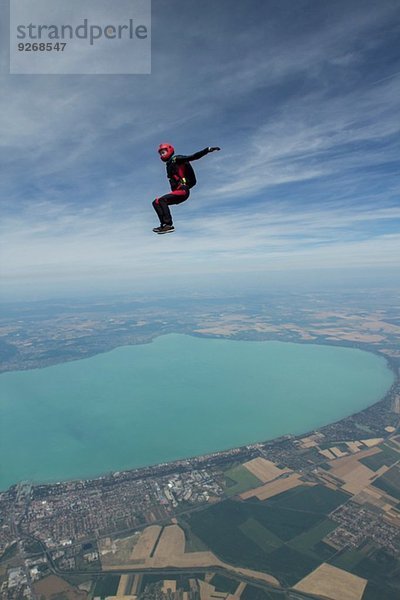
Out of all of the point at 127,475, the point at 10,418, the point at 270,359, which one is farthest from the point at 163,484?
the point at 270,359

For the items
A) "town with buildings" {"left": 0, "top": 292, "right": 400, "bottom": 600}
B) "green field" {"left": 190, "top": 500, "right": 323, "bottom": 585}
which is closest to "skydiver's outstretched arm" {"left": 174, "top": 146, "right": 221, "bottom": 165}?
"town with buildings" {"left": 0, "top": 292, "right": 400, "bottom": 600}

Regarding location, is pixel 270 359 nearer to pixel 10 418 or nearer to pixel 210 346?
pixel 210 346

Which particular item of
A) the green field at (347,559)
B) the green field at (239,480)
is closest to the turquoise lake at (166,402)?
the green field at (239,480)

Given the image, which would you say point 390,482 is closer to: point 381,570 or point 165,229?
point 381,570

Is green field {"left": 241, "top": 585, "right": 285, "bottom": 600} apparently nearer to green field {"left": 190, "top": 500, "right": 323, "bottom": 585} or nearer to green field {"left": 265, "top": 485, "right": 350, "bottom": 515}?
green field {"left": 190, "top": 500, "right": 323, "bottom": 585}

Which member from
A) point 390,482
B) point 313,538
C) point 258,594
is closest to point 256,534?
point 313,538

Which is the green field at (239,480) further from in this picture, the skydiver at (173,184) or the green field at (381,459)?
the skydiver at (173,184)
